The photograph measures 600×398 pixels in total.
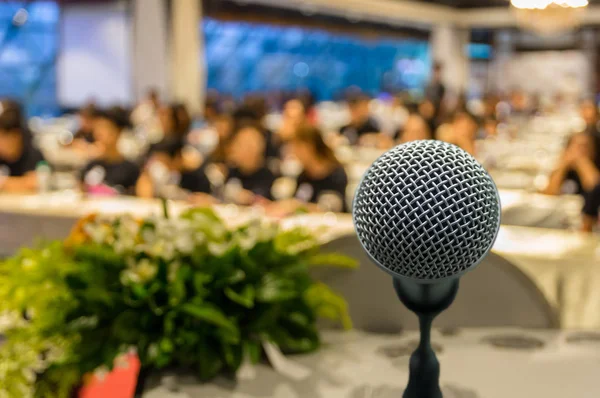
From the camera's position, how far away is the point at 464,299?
1.31 metres

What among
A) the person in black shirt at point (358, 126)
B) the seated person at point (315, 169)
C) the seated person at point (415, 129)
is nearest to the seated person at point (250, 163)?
the seated person at point (315, 169)

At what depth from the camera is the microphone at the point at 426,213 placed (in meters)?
0.68

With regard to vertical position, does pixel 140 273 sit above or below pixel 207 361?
above

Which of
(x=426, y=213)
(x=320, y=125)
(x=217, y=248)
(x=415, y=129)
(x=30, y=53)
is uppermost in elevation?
(x=30, y=53)

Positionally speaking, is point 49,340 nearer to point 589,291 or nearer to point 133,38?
point 589,291

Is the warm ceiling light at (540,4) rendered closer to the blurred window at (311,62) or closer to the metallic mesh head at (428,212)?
the blurred window at (311,62)

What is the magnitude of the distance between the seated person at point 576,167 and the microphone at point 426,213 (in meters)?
3.89

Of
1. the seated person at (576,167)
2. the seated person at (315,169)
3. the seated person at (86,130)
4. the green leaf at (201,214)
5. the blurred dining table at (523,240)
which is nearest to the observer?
the green leaf at (201,214)

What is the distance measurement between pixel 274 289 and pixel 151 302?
19cm

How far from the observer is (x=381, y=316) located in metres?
1.32

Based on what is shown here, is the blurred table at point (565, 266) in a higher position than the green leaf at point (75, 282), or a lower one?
lower

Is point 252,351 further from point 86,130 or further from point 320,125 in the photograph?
point 320,125

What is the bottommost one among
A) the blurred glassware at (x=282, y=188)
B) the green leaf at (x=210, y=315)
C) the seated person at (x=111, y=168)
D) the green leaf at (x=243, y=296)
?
the blurred glassware at (x=282, y=188)

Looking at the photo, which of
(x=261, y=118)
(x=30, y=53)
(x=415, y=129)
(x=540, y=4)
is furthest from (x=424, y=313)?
(x=30, y=53)
